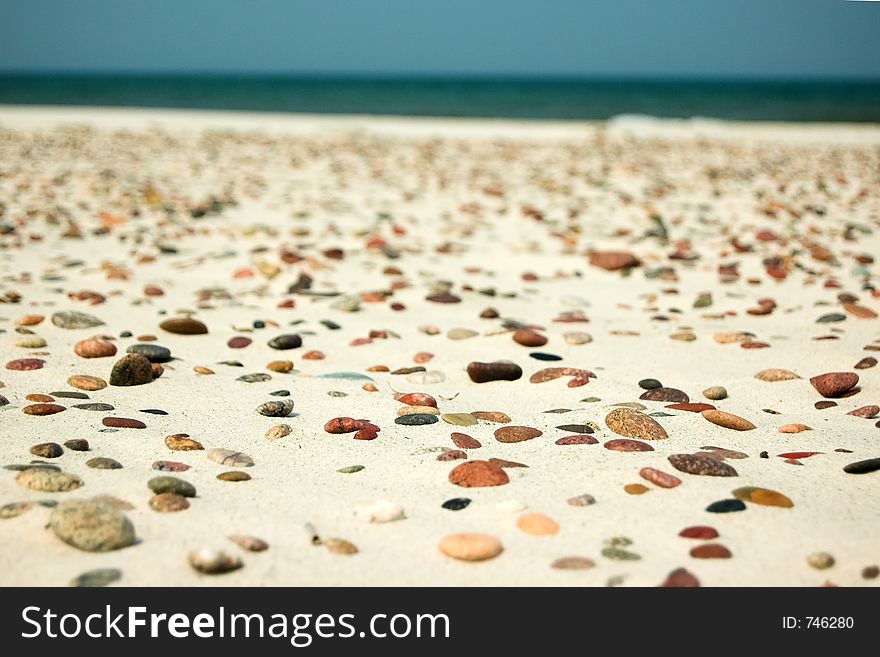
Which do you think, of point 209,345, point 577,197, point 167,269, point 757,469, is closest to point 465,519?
point 757,469

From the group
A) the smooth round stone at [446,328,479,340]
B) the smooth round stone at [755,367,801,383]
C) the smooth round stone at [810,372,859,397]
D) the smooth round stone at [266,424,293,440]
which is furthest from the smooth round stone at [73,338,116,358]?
the smooth round stone at [810,372,859,397]

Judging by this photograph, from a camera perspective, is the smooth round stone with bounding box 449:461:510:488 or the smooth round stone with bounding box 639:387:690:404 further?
the smooth round stone with bounding box 639:387:690:404

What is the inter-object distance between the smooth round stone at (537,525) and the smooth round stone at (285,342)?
1.56 meters

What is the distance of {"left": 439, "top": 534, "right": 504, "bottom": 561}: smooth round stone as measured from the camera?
1663 millimetres

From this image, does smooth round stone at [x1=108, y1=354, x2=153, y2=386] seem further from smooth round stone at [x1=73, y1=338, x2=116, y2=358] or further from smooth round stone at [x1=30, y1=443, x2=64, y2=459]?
smooth round stone at [x1=30, y1=443, x2=64, y2=459]

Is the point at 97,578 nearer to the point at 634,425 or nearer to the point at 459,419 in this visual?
the point at 459,419

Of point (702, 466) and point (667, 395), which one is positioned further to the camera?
point (667, 395)

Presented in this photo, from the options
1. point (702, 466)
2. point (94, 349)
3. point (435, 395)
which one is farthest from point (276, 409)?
point (702, 466)

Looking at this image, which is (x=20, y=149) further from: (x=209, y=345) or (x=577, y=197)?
(x=209, y=345)

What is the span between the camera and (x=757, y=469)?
6.74 feet

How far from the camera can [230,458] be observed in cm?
209

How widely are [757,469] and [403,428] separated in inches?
38.1

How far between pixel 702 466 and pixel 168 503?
50.9 inches

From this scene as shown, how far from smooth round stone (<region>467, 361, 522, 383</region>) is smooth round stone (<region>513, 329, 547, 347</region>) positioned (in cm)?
35
